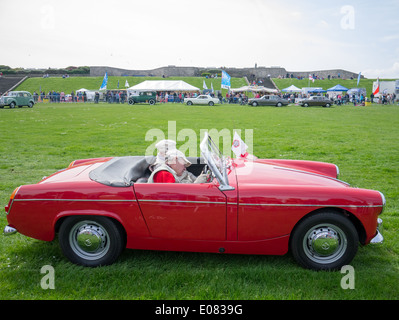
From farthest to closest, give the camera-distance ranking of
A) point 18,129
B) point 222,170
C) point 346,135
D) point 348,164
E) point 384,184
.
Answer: point 18,129
point 346,135
point 348,164
point 384,184
point 222,170

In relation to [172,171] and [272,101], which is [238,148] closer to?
[172,171]

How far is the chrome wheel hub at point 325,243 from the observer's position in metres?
3.10

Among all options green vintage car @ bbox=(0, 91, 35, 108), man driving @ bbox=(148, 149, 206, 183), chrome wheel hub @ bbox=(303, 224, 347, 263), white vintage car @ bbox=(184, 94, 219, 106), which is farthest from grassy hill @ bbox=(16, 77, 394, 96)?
chrome wheel hub @ bbox=(303, 224, 347, 263)

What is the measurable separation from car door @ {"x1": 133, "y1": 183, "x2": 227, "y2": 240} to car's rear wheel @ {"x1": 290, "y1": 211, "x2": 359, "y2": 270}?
762 mm

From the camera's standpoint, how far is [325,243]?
3102 millimetres

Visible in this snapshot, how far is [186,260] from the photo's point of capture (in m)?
3.42

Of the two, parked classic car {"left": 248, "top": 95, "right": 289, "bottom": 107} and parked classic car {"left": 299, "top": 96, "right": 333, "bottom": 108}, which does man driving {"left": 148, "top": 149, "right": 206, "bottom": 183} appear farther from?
parked classic car {"left": 299, "top": 96, "right": 333, "bottom": 108}

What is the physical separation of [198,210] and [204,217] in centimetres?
9

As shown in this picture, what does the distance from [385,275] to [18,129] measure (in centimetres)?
1361

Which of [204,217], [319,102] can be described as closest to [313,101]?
[319,102]

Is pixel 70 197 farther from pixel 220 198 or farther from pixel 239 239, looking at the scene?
pixel 239 239

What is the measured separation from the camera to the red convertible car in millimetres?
3045

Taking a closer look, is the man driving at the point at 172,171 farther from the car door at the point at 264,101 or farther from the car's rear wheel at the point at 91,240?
the car door at the point at 264,101
